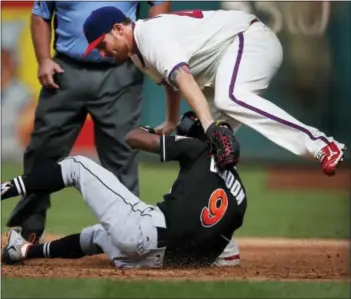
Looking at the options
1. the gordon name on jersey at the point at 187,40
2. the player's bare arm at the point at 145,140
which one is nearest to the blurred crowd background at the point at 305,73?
the gordon name on jersey at the point at 187,40

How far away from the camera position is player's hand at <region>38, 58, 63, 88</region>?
574 cm

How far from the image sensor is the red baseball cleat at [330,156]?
4.64 metres

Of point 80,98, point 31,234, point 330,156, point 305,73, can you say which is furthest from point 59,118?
point 305,73

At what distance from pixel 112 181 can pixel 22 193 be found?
42 centimetres

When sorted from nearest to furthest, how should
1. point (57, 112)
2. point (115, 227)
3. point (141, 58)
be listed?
point (115, 227) → point (141, 58) → point (57, 112)

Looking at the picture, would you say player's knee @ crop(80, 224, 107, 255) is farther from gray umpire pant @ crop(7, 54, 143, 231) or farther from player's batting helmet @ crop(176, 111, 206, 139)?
gray umpire pant @ crop(7, 54, 143, 231)

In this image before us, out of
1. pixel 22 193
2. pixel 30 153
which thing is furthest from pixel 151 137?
pixel 30 153

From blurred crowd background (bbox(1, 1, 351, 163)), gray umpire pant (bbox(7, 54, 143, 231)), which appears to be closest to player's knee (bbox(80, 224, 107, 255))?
gray umpire pant (bbox(7, 54, 143, 231))

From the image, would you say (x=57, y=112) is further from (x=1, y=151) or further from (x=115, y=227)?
(x=1, y=151)

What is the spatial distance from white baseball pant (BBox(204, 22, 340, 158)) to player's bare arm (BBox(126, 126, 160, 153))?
0.40 meters

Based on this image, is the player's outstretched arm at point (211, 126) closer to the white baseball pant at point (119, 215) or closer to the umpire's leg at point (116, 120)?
the white baseball pant at point (119, 215)

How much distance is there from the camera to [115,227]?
4508 mm

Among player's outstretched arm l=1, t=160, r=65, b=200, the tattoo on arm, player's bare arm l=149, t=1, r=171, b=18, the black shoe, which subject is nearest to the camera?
player's outstretched arm l=1, t=160, r=65, b=200

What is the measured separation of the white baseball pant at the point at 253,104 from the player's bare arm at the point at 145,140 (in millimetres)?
396
